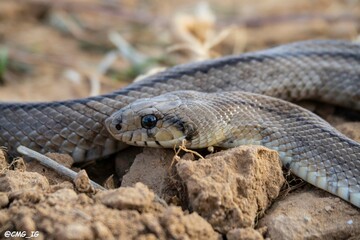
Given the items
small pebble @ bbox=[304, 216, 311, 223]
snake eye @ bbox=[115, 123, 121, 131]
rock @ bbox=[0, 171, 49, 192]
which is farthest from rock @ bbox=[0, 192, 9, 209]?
small pebble @ bbox=[304, 216, 311, 223]

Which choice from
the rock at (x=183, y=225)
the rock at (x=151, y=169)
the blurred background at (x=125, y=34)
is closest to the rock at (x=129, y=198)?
the rock at (x=183, y=225)

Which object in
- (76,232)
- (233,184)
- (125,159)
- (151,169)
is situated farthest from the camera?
(125,159)

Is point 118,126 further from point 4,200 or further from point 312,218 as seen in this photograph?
point 312,218

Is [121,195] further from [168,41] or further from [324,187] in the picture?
[168,41]

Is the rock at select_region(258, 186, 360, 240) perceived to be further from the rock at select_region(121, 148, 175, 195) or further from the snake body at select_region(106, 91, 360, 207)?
the rock at select_region(121, 148, 175, 195)

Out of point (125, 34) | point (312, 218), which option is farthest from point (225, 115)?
point (125, 34)

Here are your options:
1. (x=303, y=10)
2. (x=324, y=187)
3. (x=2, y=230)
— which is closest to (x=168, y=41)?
(x=303, y=10)
